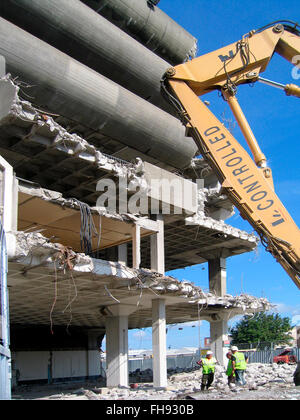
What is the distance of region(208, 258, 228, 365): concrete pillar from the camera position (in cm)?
3372

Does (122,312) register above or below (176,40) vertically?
below

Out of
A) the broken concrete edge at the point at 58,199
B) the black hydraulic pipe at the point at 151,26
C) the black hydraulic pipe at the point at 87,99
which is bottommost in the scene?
the broken concrete edge at the point at 58,199

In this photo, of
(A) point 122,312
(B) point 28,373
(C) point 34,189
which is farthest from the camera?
(B) point 28,373

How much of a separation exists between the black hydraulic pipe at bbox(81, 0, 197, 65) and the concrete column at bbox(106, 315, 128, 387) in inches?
635

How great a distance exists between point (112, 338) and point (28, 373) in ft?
38.9

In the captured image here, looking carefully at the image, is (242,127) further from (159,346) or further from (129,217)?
(159,346)

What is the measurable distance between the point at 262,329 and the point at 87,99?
56.9 meters

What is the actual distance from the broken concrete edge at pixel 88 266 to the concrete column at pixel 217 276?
4264 mm

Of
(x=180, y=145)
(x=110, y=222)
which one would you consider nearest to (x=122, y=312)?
(x=110, y=222)

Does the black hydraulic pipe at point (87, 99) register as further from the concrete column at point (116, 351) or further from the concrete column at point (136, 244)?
the concrete column at point (116, 351)

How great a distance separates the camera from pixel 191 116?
14.2m

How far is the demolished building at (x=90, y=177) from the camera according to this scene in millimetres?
18266

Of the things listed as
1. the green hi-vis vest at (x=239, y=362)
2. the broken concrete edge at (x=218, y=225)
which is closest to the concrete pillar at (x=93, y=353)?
the broken concrete edge at (x=218, y=225)

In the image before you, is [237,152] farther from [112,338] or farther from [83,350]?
[83,350]
